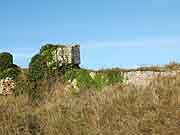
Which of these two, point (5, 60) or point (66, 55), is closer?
point (66, 55)

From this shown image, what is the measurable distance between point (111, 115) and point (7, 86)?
8.14m

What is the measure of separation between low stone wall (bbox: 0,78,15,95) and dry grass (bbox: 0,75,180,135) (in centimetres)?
546

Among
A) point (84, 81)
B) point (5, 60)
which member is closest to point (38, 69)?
point (5, 60)

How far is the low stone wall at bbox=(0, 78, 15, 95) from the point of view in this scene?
1634cm

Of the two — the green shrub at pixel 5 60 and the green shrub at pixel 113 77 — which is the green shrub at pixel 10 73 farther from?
the green shrub at pixel 113 77

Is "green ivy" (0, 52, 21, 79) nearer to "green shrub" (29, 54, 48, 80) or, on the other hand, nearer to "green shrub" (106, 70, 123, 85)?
"green shrub" (29, 54, 48, 80)

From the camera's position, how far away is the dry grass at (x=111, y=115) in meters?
8.16

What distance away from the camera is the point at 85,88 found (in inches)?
582

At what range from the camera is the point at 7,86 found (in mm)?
16438

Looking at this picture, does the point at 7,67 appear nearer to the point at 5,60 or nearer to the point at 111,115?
the point at 5,60

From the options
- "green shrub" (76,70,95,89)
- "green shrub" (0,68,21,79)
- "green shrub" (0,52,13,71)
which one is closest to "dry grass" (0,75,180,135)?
"green shrub" (76,70,95,89)

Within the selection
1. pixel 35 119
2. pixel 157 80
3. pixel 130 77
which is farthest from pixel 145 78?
pixel 35 119

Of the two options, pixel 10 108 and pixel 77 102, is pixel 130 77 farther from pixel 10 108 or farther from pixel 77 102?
pixel 10 108

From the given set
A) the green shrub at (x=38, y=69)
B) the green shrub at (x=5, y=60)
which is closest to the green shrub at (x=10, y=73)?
the green shrub at (x=5, y=60)
